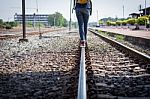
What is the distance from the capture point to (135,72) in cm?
640

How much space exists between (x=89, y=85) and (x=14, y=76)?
6.41 feet

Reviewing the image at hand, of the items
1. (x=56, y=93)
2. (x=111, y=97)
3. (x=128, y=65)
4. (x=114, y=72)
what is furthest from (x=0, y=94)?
(x=128, y=65)

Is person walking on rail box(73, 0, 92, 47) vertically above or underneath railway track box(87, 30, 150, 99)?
above

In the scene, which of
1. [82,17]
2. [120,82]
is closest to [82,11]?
[82,17]

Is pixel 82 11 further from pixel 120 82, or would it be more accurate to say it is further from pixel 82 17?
pixel 120 82

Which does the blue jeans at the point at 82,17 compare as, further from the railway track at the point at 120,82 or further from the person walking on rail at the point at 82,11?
the railway track at the point at 120,82

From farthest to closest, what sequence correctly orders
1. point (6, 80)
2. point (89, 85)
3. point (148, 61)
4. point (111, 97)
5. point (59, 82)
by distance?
point (148, 61) < point (6, 80) < point (59, 82) < point (89, 85) < point (111, 97)

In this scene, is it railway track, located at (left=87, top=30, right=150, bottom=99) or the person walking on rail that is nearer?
railway track, located at (left=87, top=30, right=150, bottom=99)

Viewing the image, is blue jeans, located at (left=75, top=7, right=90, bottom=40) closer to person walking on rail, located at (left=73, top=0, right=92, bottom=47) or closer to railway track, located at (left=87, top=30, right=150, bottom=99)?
person walking on rail, located at (left=73, top=0, right=92, bottom=47)

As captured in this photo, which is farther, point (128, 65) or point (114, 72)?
point (128, 65)

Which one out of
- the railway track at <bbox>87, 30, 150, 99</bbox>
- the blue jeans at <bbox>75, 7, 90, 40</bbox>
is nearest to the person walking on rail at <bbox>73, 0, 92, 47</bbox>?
the blue jeans at <bbox>75, 7, 90, 40</bbox>

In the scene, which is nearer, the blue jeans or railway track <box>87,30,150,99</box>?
railway track <box>87,30,150,99</box>

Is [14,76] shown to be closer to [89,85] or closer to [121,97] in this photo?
[89,85]

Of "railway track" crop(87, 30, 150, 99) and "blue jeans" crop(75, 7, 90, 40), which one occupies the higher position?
"blue jeans" crop(75, 7, 90, 40)
